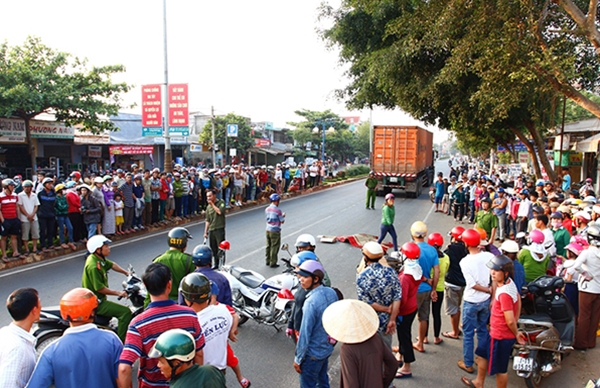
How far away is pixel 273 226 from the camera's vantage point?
8.55m

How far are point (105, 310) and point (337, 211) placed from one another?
42.9 feet

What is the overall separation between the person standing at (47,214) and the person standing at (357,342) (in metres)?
8.51

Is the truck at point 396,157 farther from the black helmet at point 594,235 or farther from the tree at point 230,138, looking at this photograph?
the tree at point 230,138

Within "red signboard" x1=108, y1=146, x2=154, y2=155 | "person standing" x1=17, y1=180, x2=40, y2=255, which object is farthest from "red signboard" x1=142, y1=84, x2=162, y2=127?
"red signboard" x1=108, y1=146, x2=154, y2=155

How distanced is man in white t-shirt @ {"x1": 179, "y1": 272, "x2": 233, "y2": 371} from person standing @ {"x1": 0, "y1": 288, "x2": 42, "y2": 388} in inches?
40.7

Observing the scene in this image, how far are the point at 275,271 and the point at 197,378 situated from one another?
6220mm

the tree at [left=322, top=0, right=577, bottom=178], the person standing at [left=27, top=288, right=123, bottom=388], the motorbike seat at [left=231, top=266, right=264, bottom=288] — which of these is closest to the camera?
the person standing at [left=27, top=288, right=123, bottom=388]

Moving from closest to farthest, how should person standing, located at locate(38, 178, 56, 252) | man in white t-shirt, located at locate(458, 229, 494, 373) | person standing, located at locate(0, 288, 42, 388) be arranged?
person standing, located at locate(0, 288, 42, 388), man in white t-shirt, located at locate(458, 229, 494, 373), person standing, located at locate(38, 178, 56, 252)

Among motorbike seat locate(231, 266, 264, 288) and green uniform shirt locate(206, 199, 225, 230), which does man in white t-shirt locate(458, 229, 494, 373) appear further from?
green uniform shirt locate(206, 199, 225, 230)

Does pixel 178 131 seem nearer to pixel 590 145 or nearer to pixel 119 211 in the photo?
pixel 119 211

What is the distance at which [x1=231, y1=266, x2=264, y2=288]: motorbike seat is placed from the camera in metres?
6.28

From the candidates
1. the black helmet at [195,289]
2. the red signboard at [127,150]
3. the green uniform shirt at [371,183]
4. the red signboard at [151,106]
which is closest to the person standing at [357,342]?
the black helmet at [195,289]

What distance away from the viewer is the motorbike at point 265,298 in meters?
5.74

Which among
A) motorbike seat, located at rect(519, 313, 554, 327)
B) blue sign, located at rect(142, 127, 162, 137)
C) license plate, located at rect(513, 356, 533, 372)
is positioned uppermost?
blue sign, located at rect(142, 127, 162, 137)
